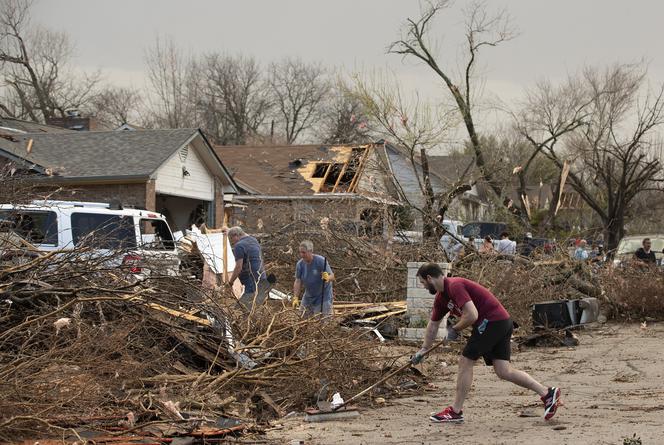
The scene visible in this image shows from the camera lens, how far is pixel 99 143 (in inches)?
1048

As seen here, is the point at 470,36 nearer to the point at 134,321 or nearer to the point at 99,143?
the point at 99,143

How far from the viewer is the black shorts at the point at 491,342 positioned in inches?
309

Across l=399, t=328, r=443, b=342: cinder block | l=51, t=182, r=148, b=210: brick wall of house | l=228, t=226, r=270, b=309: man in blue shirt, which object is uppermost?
l=51, t=182, r=148, b=210: brick wall of house

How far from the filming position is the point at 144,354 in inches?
342

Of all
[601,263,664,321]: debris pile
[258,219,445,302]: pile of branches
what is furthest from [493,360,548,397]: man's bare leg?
[601,263,664,321]: debris pile

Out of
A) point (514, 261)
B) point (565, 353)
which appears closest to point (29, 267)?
point (565, 353)

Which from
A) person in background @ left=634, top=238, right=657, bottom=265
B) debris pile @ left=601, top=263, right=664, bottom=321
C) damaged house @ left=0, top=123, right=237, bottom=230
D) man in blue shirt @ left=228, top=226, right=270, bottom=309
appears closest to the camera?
man in blue shirt @ left=228, top=226, right=270, bottom=309

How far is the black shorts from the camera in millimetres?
7859

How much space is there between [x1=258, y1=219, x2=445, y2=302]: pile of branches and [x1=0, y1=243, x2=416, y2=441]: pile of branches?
6.48 meters

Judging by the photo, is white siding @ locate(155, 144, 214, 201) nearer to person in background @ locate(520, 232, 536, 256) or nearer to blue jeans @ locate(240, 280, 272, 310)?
person in background @ locate(520, 232, 536, 256)

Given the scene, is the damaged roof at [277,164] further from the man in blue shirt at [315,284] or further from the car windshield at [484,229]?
the man in blue shirt at [315,284]

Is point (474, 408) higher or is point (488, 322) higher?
point (488, 322)

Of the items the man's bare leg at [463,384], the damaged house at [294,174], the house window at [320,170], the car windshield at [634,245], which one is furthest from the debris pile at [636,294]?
the house window at [320,170]

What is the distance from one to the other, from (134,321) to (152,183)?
16.0m
